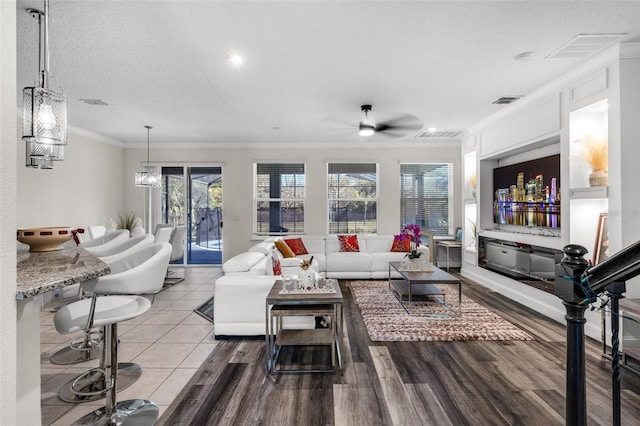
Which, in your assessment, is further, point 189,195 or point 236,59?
point 189,195

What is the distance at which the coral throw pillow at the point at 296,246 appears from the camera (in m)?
5.65

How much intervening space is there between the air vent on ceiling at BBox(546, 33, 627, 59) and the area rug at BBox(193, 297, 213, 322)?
4547mm

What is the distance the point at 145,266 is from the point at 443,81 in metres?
3.54

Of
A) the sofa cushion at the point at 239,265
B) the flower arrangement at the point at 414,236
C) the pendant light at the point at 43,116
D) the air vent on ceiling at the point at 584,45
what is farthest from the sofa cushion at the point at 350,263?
the pendant light at the point at 43,116

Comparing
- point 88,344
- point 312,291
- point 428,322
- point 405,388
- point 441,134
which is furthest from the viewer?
point 441,134

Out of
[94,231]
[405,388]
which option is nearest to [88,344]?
[405,388]

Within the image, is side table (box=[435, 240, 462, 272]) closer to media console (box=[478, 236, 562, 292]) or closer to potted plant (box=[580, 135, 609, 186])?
media console (box=[478, 236, 562, 292])

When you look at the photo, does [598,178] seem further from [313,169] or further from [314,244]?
[313,169]

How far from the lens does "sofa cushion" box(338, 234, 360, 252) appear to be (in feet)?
19.5

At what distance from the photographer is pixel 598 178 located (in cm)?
312

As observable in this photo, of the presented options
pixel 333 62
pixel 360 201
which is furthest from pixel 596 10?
pixel 360 201

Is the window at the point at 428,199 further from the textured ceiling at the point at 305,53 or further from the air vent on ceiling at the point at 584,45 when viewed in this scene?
the air vent on ceiling at the point at 584,45

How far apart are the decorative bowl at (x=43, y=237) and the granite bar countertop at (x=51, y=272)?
242 mm

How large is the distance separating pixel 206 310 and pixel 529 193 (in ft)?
15.3
